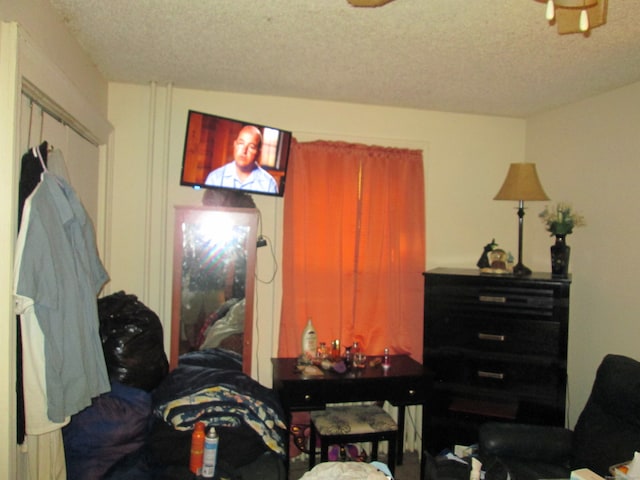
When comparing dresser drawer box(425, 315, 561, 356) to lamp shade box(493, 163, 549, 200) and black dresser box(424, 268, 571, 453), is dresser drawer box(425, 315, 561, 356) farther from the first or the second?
lamp shade box(493, 163, 549, 200)

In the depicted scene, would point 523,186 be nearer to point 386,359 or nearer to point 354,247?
point 354,247

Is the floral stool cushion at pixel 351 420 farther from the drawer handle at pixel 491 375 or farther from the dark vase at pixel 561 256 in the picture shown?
the dark vase at pixel 561 256

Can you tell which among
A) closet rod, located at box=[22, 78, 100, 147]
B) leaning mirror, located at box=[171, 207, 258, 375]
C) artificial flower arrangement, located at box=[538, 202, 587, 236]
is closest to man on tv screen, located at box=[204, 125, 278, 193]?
leaning mirror, located at box=[171, 207, 258, 375]

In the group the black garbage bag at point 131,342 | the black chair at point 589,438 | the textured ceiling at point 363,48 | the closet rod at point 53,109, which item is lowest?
the black chair at point 589,438

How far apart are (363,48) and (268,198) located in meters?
1.19

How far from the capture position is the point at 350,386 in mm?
2609

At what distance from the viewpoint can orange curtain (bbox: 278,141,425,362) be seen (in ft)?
9.78

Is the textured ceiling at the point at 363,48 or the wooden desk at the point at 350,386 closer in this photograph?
the textured ceiling at the point at 363,48

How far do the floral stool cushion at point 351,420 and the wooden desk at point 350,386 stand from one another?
0.15m

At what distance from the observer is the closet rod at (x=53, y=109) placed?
1670 millimetres

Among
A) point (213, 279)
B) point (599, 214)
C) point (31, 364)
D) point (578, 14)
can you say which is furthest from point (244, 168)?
point (599, 214)

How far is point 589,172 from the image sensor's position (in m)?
2.86

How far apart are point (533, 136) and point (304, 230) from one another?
73.1 inches

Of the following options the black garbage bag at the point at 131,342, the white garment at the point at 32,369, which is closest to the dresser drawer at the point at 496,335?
the black garbage bag at the point at 131,342
